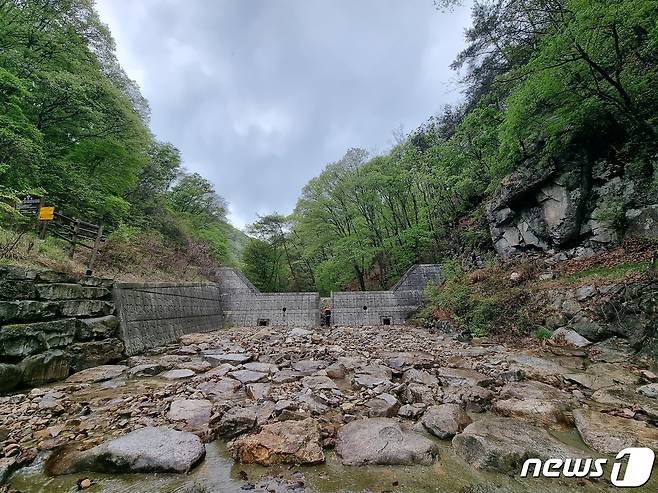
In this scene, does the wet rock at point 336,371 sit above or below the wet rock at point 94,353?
below

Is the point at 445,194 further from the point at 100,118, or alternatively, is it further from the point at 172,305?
the point at 100,118

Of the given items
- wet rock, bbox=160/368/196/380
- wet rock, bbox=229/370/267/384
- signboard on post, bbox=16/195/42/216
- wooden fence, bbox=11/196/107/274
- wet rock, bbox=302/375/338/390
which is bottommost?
wet rock, bbox=160/368/196/380

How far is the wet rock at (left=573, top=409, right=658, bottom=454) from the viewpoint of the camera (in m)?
2.49

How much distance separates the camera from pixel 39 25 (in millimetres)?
9406

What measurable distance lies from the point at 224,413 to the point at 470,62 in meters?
16.3

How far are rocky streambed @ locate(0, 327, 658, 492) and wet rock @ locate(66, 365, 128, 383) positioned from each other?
0.14 feet

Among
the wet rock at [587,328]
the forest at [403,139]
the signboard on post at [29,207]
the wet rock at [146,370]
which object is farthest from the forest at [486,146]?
the signboard on post at [29,207]

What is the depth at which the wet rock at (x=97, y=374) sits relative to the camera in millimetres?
4602

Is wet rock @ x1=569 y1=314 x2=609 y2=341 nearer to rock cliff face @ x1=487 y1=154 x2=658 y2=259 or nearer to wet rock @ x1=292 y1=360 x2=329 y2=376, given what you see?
rock cliff face @ x1=487 y1=154 x2=658 y2=259

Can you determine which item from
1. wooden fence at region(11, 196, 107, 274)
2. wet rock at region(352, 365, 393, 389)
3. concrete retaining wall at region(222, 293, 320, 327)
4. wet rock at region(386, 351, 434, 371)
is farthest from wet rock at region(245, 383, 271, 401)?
concrete retaining wall at region(222, 293, 320, 327)

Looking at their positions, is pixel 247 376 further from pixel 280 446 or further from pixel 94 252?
pixel 94 252

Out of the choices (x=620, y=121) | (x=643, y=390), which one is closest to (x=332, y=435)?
(x=643, y=390)

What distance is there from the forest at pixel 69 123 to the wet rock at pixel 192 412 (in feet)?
16.2

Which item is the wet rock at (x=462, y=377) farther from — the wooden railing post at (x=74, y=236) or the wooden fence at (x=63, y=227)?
the wooden railing post at (x=74, y=236)
